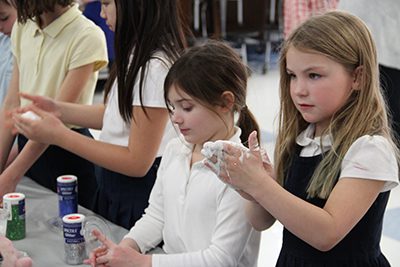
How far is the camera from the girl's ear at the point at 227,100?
5.36 feet

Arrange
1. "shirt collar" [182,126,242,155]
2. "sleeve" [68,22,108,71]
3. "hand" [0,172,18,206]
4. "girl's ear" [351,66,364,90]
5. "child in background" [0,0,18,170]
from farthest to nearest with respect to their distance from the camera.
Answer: "child in background" [0,0,18,170] < "sleeve" [68,22,108,71] < "hand" [0,172,18,206] < "shirt collar" [182,126,242,155] < "girl's ear" [351,66,364,90]

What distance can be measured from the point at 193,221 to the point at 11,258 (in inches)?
16.1

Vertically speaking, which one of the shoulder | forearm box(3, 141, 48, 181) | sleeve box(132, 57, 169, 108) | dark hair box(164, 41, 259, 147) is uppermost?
dark hair box(164, 41, 259, 147)

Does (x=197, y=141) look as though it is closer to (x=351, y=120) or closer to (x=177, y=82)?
(x=177, y=82)

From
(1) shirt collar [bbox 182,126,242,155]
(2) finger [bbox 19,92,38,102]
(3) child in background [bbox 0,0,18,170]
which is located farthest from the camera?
(3) child in background [bbox 0,0,18,170]

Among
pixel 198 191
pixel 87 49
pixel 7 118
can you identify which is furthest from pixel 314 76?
pixel 7 118

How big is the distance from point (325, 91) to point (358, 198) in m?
0.22

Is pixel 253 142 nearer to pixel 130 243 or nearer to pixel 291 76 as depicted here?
pixel 291 76

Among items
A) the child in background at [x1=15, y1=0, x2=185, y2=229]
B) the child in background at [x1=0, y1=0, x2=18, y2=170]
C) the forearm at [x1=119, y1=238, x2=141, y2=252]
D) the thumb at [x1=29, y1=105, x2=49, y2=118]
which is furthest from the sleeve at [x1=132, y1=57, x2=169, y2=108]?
the child in background at [x1=0, y1=0, x2=18, y2=170]

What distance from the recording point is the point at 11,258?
5.08 feet

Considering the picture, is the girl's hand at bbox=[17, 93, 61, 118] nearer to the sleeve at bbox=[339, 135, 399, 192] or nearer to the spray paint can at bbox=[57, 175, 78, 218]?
the spray paint can at bbox=[57, 175, 78, 218]

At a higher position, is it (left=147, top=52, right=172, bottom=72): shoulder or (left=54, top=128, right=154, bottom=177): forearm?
(left=147, top=52, right=172, bottom=72): shoulder

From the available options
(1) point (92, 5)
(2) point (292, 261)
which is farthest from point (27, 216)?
(1) point (92, 5)

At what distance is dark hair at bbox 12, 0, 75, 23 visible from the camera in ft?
7.17
